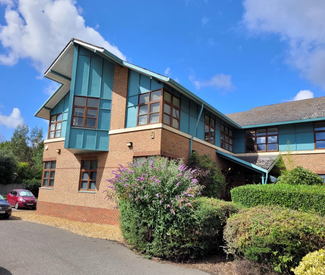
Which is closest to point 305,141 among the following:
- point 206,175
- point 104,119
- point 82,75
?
→ point 206,175

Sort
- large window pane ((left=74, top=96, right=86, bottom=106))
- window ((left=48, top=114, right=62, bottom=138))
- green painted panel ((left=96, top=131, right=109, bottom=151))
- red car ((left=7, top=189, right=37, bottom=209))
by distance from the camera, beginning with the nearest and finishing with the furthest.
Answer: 1. green painted panel ((left=96, top=131, right=109, bottom=151))
2. large window pane ((left=74, top=96, right=86, bottom=106))
3. window ((left=48, top=114, right=62, bottom=138))
4. red car ((left=7, top=189, right=37, bottom=209))

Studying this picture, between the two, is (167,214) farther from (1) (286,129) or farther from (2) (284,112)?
(2) (284,112)

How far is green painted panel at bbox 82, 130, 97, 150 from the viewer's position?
42.2ft

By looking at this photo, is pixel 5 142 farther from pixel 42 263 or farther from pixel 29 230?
pixel 42 263

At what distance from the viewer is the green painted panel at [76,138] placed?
12709 millimetres

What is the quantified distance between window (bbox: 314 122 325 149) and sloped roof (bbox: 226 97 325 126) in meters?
0.71

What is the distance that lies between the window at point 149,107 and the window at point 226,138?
701 centimetres

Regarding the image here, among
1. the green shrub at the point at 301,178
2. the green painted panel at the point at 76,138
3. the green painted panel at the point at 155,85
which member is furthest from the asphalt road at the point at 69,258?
the green shrub at the point at 301,178

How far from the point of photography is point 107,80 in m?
13.6

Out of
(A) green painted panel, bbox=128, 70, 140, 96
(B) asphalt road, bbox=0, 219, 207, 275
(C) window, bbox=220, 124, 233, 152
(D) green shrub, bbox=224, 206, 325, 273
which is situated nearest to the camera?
(D) green shrub, bbox=224, 206, 325, 273

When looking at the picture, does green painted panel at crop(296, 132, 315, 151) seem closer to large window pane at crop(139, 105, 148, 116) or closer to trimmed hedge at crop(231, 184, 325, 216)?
trimmed hedge at crop(231, 184, 325, 216)

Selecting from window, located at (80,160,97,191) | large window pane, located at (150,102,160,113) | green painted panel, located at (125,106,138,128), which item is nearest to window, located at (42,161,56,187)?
window, located at (80,160,97,191)

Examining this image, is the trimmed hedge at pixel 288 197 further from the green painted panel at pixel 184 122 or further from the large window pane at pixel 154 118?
the large window pane at pixel 154 118

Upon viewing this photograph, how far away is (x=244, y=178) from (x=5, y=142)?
5715 cm
